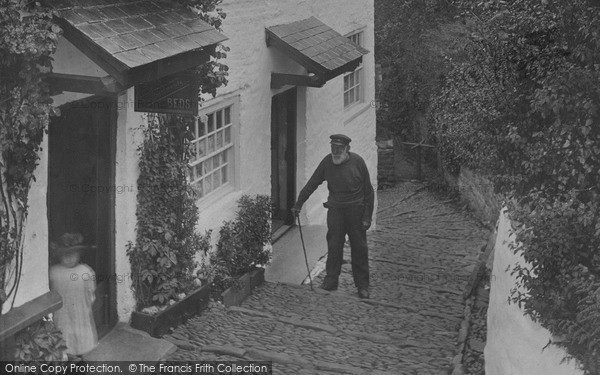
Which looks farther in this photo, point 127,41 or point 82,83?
point 127,41

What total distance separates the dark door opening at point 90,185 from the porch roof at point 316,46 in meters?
4.24

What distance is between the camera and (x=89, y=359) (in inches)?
333

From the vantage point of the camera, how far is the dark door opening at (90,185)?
28.2 feet

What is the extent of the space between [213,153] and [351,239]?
6.30 ft

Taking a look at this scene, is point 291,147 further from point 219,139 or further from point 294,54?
point 219,139

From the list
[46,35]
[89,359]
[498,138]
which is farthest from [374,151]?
[46,35]

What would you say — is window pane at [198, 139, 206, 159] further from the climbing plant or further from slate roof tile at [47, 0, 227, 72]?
slate roof tile at [47, 0, 227, 72]

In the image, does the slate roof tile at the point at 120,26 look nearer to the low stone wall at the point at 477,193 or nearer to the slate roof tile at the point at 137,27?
the slate roof tile at the point at 137,27

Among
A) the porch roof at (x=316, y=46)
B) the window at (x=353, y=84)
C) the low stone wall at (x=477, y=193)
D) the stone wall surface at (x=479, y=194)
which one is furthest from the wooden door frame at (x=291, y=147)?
the stone wall surface at (x=479, y=194)

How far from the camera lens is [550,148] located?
26.7 ft

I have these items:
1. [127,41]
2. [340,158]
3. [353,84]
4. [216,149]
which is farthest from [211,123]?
[353,84]

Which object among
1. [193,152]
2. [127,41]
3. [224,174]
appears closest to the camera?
[127,41]

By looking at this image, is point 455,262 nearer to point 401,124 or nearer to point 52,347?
point 52,347

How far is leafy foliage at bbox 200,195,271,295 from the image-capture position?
426 inches
